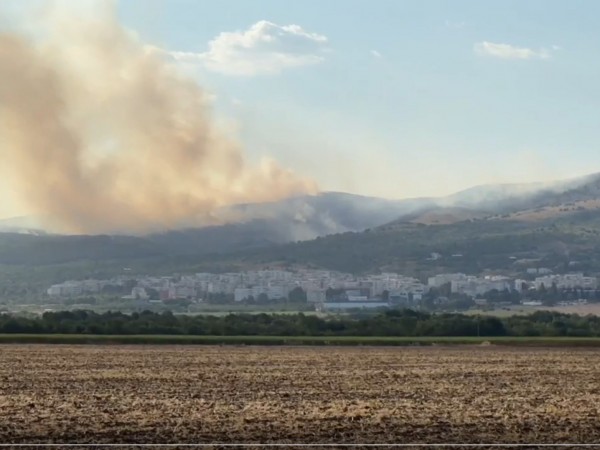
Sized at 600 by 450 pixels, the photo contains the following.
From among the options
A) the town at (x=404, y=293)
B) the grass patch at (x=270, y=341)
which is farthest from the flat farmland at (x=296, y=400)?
the town at (x=404, y=293)

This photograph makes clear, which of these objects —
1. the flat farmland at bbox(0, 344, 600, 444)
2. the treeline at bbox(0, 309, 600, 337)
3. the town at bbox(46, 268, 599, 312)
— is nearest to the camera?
the flat farmland at bbox(0, 344, 600, 444)

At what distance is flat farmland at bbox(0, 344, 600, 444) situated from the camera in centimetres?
2230

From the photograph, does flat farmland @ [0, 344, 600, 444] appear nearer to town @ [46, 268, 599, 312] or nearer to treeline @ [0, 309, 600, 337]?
treeline @ [0, 309, 600, 337]

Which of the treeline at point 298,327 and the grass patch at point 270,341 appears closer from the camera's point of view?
the grass patch at point 270,341

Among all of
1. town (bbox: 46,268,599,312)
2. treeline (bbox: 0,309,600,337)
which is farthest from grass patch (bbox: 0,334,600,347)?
town (bbox: 46,268,599,312)

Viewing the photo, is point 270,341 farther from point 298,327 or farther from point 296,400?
point 296,400

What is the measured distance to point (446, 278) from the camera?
199250 millimetres

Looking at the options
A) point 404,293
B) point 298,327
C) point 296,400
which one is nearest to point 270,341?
point 298,327

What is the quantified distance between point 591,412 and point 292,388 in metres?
9.20

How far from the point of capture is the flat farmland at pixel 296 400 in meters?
22.3

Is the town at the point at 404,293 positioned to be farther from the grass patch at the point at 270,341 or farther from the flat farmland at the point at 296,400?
the flat farmland at the point at 296,400

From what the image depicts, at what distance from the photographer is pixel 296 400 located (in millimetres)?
28469

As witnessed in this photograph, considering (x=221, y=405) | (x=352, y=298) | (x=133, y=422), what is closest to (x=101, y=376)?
(x=221, y=405)

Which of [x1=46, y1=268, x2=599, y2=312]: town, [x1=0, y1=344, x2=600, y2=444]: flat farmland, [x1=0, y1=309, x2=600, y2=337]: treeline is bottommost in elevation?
[x1=0, y1=344, x2=600, y2=444]: flat farmland
